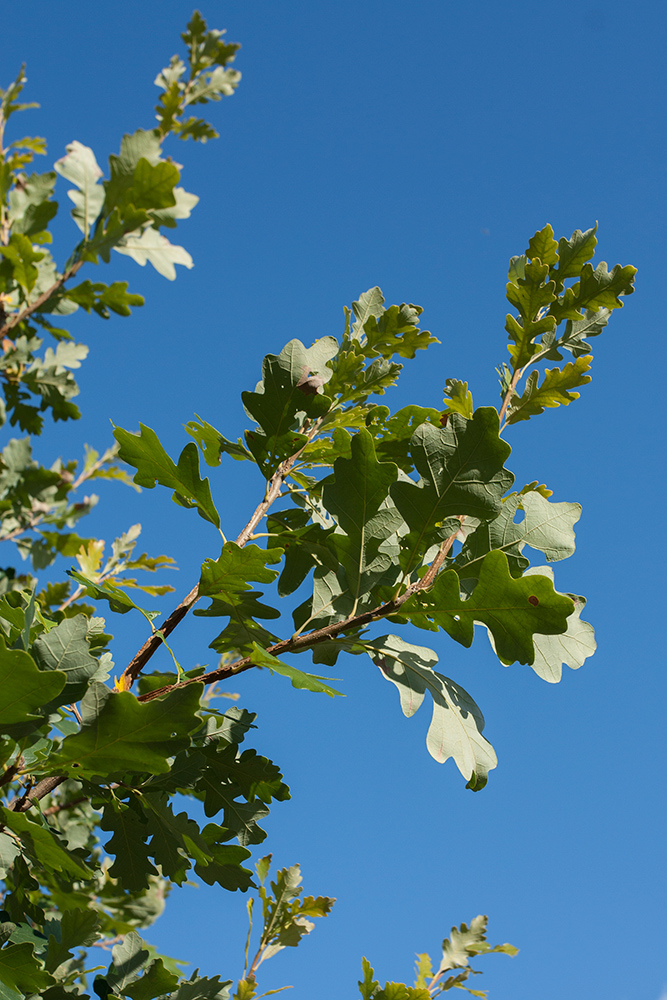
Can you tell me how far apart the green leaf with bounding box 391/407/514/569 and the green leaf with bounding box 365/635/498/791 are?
11.8 inches

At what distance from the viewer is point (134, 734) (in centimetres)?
152

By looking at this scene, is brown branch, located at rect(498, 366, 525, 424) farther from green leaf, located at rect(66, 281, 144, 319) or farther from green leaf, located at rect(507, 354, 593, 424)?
green leaf, located at rect(66, 281, 144, 319)

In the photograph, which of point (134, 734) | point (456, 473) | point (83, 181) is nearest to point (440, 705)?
point (456, 473)

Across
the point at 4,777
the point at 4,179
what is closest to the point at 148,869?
the point at 4,777

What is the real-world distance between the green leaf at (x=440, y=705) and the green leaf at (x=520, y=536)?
24 cm

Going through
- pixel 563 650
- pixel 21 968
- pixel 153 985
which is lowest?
pixel 21 968

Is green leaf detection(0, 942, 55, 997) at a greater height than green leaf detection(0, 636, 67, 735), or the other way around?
green leaf detection(0, 636, 67, 735)

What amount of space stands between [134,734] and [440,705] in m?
0.70

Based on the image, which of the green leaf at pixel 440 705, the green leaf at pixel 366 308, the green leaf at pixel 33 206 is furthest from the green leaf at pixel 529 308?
the green leaf at pixel 33 206

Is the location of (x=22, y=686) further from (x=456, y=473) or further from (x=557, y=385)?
(x=557, y=385)

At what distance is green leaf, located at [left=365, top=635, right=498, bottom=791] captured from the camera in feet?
5.61

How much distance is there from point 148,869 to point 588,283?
2032mm

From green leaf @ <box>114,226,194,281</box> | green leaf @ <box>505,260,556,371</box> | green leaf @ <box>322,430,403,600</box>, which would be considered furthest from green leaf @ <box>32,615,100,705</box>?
green leaf @ <box>114,226,194,281</box>

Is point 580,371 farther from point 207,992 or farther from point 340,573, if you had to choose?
point 207,992
